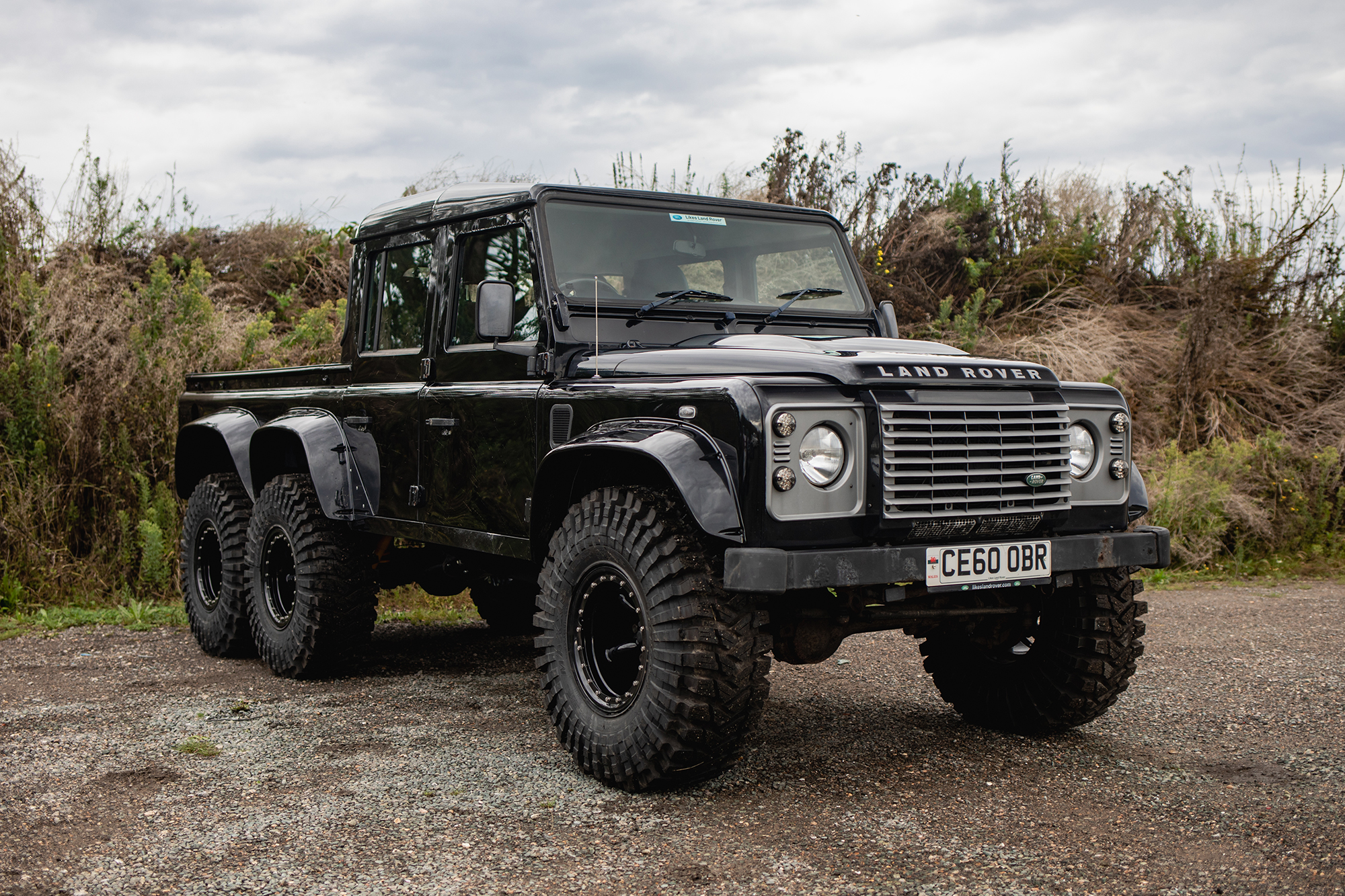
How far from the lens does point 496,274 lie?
499 centimetres

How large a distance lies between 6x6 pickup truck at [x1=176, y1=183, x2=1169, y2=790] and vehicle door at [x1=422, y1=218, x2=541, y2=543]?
16mm

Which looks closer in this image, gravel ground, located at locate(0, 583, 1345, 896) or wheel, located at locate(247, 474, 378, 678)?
gravel ground, located at locate(0, 583, 1345, 896)

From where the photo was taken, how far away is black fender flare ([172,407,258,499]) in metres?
6.28

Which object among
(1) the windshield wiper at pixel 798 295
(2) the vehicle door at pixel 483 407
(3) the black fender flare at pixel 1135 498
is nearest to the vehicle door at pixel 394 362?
(2) the vehicle door at pixel 483 407

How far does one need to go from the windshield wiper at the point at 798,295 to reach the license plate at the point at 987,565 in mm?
1533

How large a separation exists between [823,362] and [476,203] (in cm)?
206

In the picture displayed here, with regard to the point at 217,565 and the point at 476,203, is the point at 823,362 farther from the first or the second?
the point at 217,565

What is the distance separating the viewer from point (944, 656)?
5.02 m

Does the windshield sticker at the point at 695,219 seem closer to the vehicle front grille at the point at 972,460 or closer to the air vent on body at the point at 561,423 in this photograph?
the air vent on body at the point at 561,423

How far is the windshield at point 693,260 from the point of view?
4754 mm

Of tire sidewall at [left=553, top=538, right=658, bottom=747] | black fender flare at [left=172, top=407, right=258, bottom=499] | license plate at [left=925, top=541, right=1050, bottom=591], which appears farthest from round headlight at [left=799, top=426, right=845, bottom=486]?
black fender flare at [left=172, top=407, right=258, bottom=499]

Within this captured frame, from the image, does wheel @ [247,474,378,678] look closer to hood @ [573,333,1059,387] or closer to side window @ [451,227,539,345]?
side window @ [451,227,539,345]

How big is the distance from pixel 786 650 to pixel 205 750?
2.24 meters

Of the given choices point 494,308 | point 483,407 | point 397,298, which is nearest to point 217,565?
point 397,298
